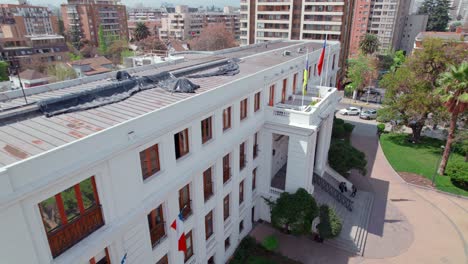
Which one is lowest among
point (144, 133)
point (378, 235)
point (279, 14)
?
point (378, 235)

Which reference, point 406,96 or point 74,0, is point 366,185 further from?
point 74,0

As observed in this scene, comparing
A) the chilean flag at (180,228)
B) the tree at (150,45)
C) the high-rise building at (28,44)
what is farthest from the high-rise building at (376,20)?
the chilean flag at (180,228)

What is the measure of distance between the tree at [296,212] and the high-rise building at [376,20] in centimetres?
8016

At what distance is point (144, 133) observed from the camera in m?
12.7

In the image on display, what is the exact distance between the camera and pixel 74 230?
1083 cm

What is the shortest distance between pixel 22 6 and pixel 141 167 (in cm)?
14046

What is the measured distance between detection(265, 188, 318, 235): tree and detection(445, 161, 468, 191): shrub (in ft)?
62.5

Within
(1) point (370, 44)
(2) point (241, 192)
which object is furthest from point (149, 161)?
(1) point (370, 44)

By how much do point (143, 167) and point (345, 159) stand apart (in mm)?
21883

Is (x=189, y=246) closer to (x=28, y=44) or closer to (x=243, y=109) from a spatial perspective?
(x=243, y=109)

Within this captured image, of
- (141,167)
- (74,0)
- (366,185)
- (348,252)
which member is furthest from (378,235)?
(74,0)

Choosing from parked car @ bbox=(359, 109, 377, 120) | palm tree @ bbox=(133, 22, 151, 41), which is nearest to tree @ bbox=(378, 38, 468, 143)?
parked car @ bbox=(359, 109, 377, 120)

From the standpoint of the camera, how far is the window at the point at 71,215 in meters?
10.2

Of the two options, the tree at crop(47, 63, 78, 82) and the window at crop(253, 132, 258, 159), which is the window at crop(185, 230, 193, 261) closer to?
the window at crop(253, 132, 258, 159)
